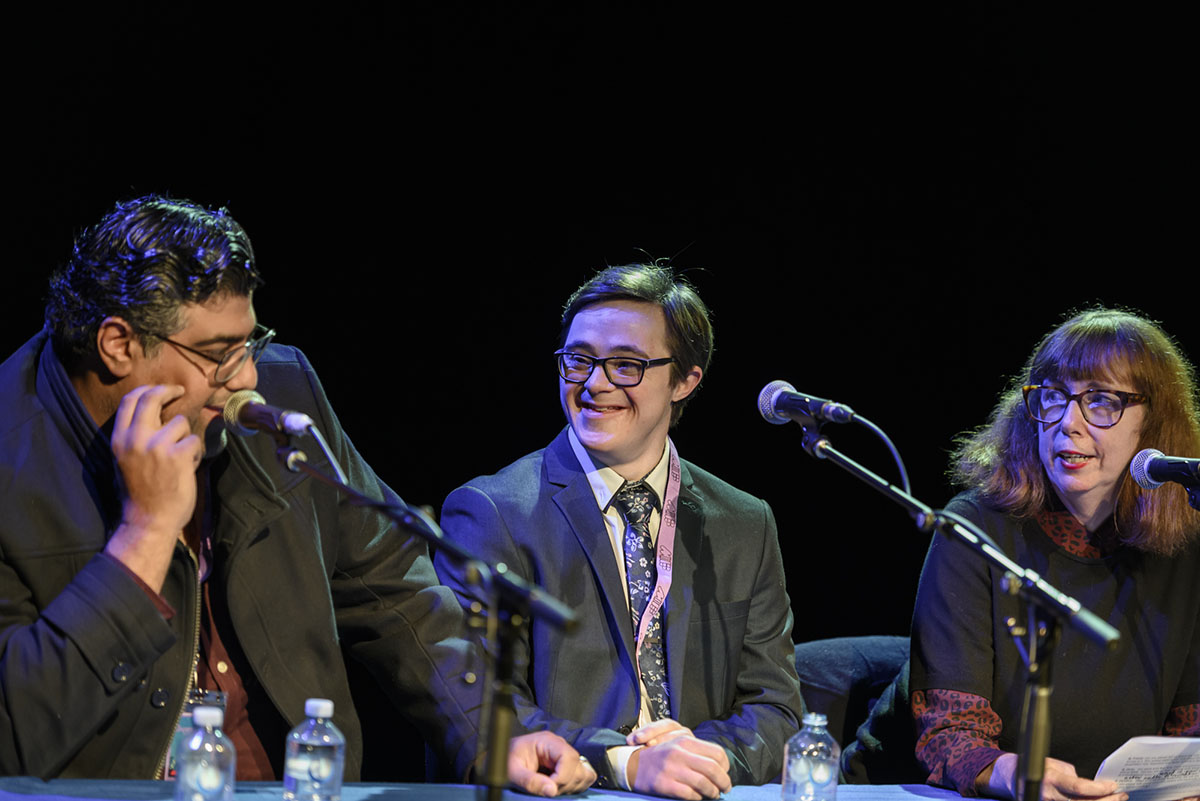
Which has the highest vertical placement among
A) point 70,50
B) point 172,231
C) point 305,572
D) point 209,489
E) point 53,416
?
point 70,50

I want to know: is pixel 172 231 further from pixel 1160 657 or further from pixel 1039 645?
pixel 1160 657

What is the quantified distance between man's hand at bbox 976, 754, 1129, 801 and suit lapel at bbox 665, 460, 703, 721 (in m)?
0.83

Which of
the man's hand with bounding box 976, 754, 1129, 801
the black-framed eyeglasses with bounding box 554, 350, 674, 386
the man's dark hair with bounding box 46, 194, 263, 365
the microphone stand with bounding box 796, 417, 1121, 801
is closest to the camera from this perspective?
the microphone stand with bounding box 796, 417, 1121, 801

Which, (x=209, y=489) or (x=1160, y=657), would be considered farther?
(x=1160, y=657)

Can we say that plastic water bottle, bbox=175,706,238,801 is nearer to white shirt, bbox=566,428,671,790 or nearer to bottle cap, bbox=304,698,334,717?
bottle cap, bbox=304,698,334,717

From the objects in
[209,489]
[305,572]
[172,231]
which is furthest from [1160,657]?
[172,231]

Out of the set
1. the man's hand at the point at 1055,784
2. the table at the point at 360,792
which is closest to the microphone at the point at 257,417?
the table at the point at 360,792

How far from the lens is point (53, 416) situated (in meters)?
2.45

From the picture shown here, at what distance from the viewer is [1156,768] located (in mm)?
2637

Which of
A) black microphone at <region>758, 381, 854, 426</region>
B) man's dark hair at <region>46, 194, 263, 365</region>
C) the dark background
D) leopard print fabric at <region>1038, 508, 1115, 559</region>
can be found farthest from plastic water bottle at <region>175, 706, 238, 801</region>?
leopard print fabric at <region>1038, 508, 1115, 559</region>

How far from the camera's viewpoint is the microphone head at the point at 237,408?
2277 millimetres

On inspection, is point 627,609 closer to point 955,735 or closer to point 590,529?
point 590,529

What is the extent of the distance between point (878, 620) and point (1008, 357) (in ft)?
3.99

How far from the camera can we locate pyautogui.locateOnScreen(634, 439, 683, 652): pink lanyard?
3.31m
